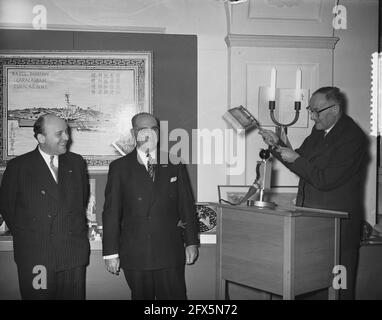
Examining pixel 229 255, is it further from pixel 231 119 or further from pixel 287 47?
pixel 287 47

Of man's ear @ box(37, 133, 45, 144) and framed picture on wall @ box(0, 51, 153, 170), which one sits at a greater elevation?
framed picture on wall @ box(0, 51, 153, 170)

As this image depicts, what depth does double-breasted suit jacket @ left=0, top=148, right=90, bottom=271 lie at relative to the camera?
6.76ft

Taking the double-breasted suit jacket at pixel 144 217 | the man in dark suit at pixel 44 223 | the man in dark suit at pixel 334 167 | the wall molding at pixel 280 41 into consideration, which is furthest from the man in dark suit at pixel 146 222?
the wall molding at pixel 280 41

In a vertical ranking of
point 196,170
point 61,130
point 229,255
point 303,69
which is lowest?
point 229,255

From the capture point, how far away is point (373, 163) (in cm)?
283

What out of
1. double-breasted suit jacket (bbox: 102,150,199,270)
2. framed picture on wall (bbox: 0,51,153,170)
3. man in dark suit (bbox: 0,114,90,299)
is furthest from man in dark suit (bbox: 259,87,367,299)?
man in dark suit (bbox: 0,114,90,299)

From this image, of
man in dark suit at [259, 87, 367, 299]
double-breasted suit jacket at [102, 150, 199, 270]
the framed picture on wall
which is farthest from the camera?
the framed picture on wall

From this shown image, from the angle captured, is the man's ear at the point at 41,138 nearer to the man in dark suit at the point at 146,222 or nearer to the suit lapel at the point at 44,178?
the suit lapel at the point at 44,178

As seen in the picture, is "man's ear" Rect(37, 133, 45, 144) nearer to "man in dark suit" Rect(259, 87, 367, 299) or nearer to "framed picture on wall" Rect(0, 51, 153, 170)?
"framed picture on wall" Rect(0, 51, 153, 170)


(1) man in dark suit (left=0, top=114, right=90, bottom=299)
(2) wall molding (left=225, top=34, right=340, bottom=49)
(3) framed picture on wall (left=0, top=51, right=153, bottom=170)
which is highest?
(2) wall molding (left=225, top=34, right=340, bottom=49)

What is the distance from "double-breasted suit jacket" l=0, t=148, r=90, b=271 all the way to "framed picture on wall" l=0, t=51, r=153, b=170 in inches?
24.5

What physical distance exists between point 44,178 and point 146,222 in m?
0.52
